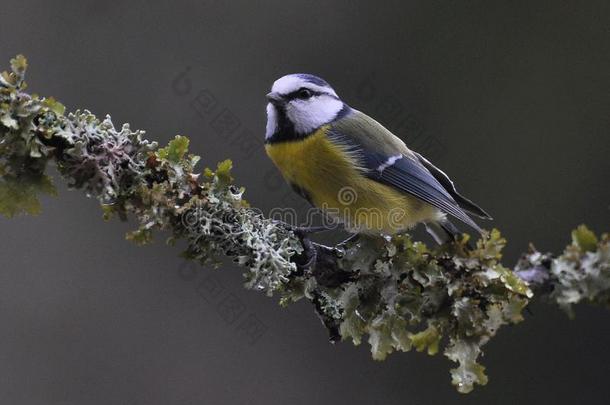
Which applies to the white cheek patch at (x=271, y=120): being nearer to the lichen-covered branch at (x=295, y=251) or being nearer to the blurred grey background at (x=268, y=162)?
the lichen-covered branch at (x=295, y=251)

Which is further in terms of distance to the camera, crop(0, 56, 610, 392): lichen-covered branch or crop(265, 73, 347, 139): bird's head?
crop(265, 73, 347, 139): bird's head

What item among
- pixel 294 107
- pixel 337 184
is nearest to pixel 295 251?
pixel 337 184

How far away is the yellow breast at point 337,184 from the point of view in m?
1.69

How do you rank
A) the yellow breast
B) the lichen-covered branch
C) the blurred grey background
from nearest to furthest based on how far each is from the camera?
1. the lichen-covered branch
2. the yellow breast
3. the blurred grey background


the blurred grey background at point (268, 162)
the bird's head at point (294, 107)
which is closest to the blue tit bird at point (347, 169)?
the bird's head at point (294, 107)

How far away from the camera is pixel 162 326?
2.77 metres

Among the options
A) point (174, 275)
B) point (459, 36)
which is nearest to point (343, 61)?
point (459, 36)

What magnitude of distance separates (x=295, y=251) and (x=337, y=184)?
35cm

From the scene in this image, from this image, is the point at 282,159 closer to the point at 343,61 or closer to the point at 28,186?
the point at 28,186

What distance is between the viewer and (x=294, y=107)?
1.78 metres

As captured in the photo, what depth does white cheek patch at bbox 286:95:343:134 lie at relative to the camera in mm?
1783

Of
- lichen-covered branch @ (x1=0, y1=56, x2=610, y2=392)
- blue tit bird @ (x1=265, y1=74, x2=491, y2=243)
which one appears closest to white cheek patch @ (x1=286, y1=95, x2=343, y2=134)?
blue tit bird @ (x1=265, y1=74, x2=491, y2=243)

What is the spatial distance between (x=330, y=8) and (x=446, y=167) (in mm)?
856

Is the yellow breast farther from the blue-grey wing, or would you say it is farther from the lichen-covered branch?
the lichen-covered branch
